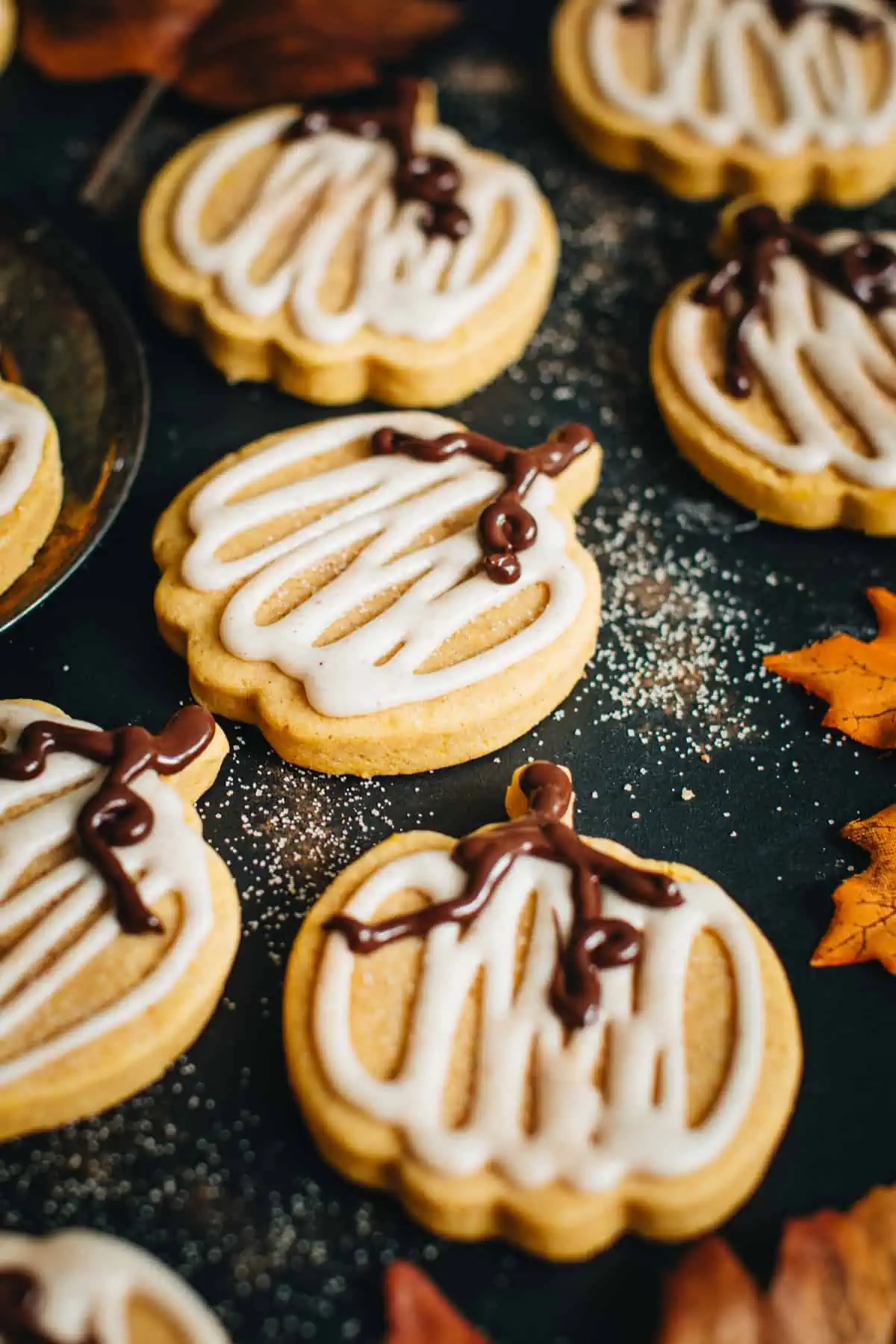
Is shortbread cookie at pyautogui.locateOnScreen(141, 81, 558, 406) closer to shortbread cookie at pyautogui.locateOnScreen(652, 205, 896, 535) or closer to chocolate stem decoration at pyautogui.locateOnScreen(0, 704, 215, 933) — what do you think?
shortbread cookie at pyautogui.locateOnScreen(652, 205, 896, 535)

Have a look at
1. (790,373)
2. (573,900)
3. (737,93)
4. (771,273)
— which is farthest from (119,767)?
(737,93)

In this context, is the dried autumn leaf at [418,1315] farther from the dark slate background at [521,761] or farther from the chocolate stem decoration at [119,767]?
the chocolate stem decoration at [119,767]

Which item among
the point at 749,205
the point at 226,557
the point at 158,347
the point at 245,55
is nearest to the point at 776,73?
the point at 749,205

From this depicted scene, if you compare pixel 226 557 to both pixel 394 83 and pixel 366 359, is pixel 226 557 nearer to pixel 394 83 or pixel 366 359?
pixel 366 359

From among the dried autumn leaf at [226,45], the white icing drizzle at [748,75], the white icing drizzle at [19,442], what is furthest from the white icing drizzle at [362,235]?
the white icing drizzle at [19,442]

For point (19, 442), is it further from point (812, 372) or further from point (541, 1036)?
point (812, 372)

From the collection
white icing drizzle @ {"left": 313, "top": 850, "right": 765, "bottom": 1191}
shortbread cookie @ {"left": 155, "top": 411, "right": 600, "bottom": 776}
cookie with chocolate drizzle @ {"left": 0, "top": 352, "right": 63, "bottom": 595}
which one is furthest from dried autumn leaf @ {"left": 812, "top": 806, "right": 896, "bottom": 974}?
cookie with chocolate drizzle @ {"left": 0, "top": 352, "right": 63, "bottom": 595}
